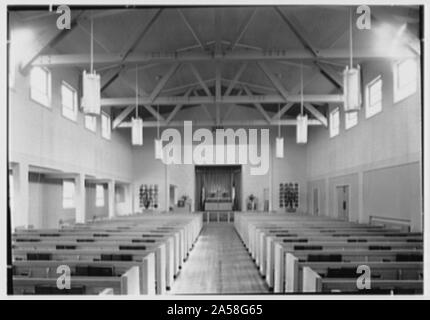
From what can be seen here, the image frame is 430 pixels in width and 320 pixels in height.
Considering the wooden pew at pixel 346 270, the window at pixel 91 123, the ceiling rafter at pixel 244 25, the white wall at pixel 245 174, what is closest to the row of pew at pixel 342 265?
the wooden pew at pixel 346 270

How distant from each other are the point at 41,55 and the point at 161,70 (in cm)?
345

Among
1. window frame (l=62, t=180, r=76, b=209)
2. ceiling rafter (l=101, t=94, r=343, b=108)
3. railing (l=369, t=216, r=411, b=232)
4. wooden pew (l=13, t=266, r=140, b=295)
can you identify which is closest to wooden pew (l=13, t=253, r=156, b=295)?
wooden pew (l=13, t=266, r=140, b=295)

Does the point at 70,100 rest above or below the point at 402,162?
above

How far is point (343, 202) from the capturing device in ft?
40.5

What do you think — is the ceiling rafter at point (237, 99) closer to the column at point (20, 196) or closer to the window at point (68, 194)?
the window at point (68, 194)

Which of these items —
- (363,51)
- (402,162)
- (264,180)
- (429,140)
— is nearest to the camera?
(429,140)

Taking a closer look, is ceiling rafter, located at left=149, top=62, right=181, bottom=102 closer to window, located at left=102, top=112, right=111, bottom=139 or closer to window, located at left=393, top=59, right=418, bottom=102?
window, located at left=102, top=112, right=111, bottom=139

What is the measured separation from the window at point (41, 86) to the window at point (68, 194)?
317 cm

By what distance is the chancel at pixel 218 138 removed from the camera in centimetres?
370

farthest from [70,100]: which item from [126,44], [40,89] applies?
[126,44]

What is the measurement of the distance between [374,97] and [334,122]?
3.19 metres

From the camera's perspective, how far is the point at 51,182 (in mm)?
10305

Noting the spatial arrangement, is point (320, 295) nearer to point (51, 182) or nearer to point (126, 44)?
point (126, 44)
